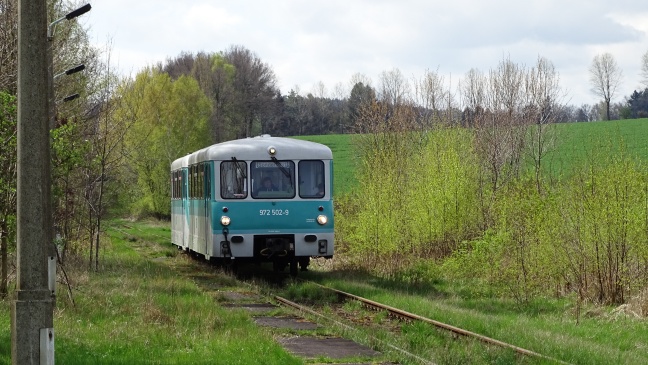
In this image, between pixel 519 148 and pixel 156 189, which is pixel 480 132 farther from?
pixel 156 189

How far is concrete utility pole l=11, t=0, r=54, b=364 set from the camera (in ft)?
25.6

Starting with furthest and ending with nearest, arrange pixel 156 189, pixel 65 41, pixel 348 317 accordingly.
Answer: pixel 156 189 < pixel 65 41 < pixel 348 317

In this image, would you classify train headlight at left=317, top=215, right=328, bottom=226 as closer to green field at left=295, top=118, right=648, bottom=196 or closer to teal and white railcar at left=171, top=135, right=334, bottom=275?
teal and white railcar at left=171, top=135, right=334, bottom=275

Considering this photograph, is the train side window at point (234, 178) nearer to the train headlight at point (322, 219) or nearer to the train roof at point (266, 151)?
the train roof at point (266, 151)

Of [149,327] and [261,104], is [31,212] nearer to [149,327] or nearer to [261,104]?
[149,327]

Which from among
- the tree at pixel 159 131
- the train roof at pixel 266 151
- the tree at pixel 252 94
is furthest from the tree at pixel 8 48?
the tree at pixel 252 94

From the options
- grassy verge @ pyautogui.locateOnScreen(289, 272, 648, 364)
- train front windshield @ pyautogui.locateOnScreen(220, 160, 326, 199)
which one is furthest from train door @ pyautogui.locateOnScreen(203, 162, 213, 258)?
grassy verge @ pyautogui.locateOnScreen(289, 272, 648, 364)

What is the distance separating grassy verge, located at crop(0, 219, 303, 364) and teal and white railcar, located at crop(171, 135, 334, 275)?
1.58 meters

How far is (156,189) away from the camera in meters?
56.1

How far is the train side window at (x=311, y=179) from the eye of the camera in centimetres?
2122

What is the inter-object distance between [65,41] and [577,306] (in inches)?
624

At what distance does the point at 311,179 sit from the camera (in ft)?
70.0

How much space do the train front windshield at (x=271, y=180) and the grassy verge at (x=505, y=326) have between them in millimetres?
2019

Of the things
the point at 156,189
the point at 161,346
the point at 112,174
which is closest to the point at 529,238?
the point at 161,346
